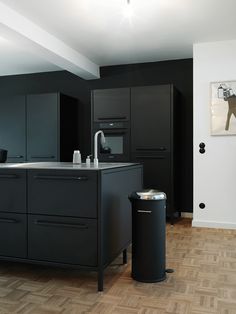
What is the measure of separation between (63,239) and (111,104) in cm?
283

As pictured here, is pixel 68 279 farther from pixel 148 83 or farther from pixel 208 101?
pixel 148 83

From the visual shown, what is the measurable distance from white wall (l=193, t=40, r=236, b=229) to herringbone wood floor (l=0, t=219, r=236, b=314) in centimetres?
129

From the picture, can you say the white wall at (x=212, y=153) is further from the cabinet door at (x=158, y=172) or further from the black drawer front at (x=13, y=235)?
the black drawer front at (x=13, y=235)

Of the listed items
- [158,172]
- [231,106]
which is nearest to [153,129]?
[158,172]

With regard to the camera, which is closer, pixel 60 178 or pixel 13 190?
pixel 60 178

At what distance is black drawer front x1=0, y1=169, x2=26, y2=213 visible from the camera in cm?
254

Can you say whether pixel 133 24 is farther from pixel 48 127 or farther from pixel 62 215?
pixel 62 215

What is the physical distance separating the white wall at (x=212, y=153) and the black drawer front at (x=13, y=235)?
2630mm

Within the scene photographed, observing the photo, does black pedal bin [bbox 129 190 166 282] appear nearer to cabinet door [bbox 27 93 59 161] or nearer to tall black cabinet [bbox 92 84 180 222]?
tall black cabinet [bbox 92 84 180 222]

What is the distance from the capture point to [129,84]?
5.45 m

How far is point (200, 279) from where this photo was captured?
2584 mm

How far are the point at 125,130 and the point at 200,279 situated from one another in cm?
266

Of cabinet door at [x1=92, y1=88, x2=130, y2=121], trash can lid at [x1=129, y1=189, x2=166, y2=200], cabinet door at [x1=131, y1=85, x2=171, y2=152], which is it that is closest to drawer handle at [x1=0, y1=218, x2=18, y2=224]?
trash can lid at [x1=129, y1=189, x2=166, y2=200]

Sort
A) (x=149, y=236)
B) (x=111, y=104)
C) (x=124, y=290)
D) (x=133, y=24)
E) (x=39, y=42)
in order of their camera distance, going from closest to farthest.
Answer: (x=124, y=290) < (x=149, y=236) < (x=133, y=24) < (x=39, y=42) < (x=111, y=104)
